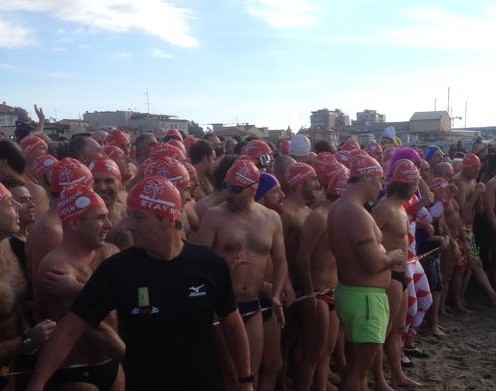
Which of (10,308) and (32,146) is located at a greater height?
(32,146)

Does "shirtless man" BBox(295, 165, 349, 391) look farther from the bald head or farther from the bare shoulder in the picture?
the bald head

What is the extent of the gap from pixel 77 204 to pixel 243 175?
5.26 ft

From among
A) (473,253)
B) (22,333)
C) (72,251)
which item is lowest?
(473,253)

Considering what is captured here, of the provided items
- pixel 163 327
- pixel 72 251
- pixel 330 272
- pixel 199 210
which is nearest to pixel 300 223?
pixel 330 272

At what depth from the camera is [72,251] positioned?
340 centimetres

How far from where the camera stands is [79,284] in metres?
3.24

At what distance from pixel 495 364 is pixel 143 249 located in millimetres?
5431

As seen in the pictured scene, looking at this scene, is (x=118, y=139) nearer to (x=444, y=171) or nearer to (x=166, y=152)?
(x=166, y=152)

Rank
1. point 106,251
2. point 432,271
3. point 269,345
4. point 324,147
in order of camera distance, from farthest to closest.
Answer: point 324,147
point 432,271
point 269,345
point 106,251

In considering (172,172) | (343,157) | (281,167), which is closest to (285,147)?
(343,157)

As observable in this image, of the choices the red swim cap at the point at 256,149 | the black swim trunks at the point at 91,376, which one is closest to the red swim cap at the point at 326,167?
the red swim cap at the point at 256,149

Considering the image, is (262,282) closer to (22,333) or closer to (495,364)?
(22,333)

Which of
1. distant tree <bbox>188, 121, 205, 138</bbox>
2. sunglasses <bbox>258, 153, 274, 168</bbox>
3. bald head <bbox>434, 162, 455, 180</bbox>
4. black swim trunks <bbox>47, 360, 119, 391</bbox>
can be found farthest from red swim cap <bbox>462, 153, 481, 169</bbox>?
distant tree <bbox>188, 121, 205, 138</bbox>

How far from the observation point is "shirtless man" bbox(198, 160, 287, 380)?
4.46 m
